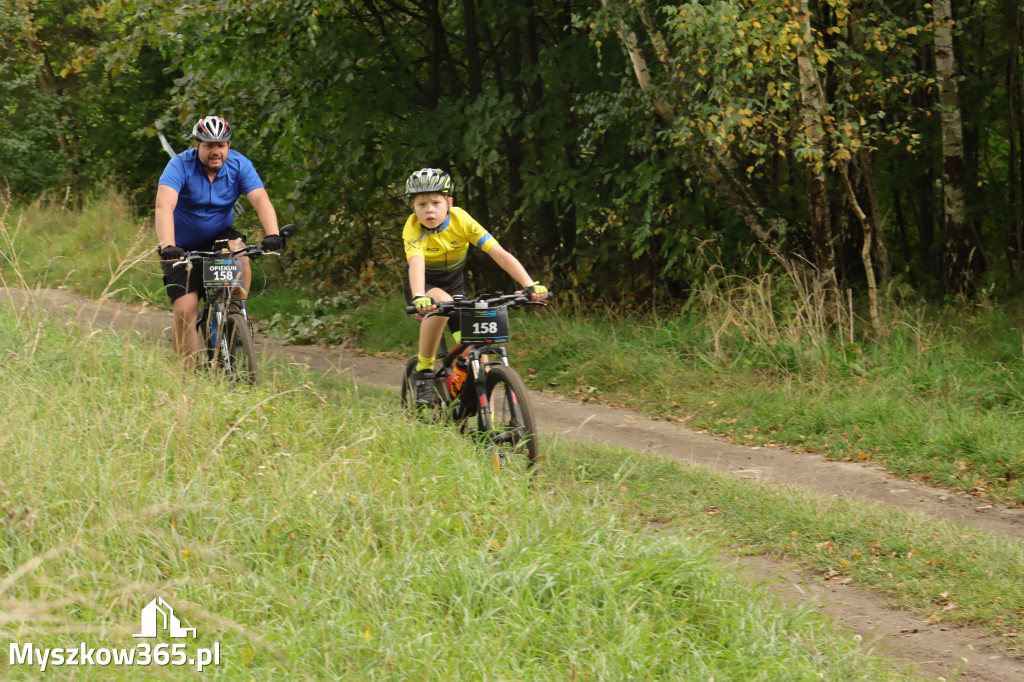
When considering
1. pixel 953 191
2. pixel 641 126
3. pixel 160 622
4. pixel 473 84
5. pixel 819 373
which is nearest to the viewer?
pixel 160 622

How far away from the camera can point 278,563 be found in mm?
4121

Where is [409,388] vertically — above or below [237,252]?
below

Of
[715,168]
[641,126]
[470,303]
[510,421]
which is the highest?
[641,126]

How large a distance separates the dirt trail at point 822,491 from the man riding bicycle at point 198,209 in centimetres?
37

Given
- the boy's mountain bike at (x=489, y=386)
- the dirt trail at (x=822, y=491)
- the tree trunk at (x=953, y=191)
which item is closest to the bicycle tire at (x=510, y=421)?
the boy's mountain bike at (x=489, y=386)

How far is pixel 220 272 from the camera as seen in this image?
7.12 meters

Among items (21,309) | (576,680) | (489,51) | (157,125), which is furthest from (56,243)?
(576,680)

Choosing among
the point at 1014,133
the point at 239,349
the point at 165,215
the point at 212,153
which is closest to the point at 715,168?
the point at 1014,133

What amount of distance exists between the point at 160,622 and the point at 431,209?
3.49 meters

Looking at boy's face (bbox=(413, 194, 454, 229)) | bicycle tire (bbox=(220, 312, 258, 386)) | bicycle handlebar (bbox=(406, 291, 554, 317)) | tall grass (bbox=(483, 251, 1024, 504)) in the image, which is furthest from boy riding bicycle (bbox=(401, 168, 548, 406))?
tall grass (bbox=(483, 251, 1024, 504))

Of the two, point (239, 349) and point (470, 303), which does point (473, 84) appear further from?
point (470, 303)

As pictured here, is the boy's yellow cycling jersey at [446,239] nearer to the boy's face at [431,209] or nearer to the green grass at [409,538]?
the boy's face at [431,209]

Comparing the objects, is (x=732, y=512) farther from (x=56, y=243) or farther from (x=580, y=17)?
(x=56, y=243)

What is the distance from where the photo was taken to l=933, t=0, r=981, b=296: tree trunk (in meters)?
9.88
